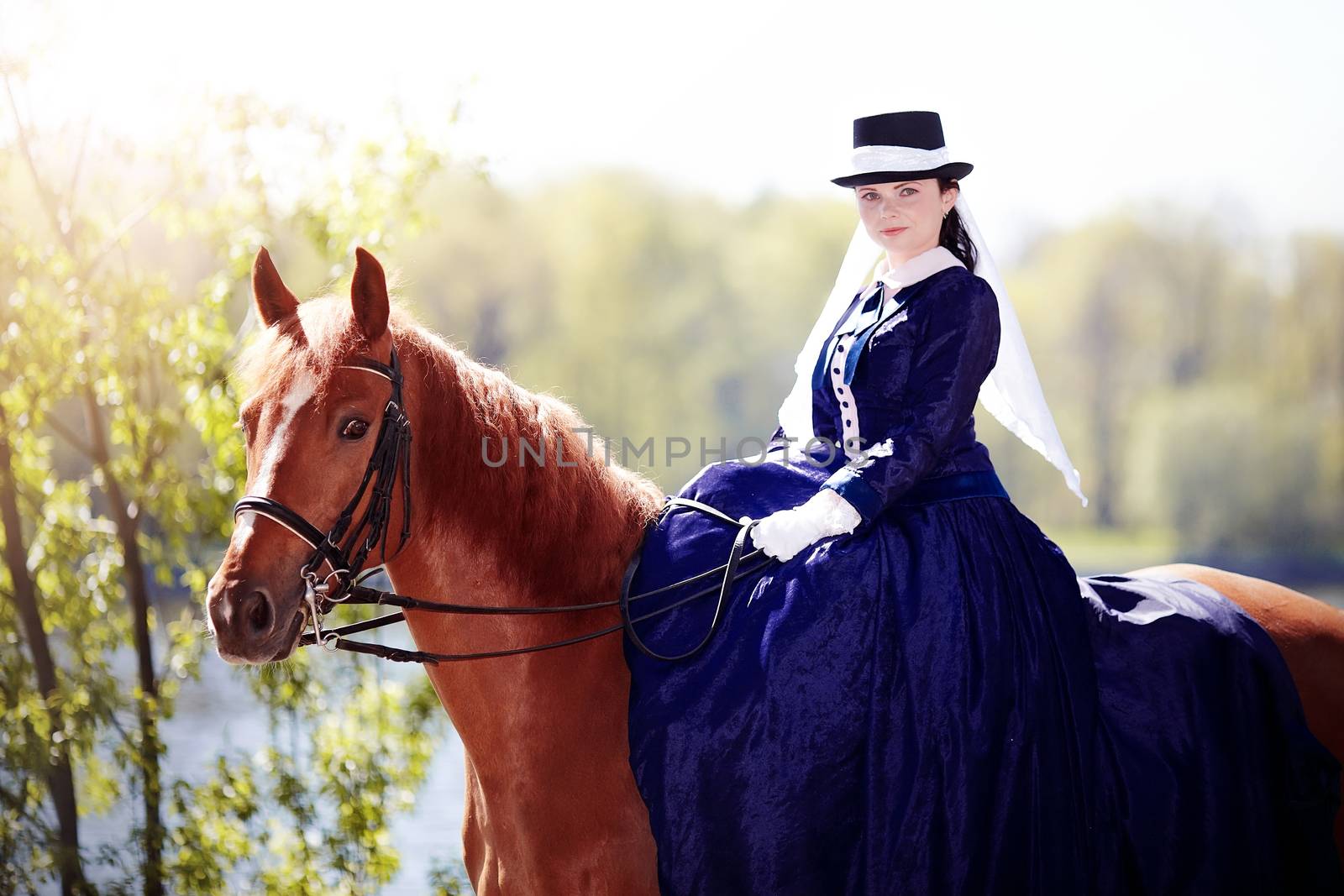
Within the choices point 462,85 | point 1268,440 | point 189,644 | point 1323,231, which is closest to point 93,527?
point 189,644

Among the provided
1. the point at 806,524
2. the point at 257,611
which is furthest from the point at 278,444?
the point at 806,524

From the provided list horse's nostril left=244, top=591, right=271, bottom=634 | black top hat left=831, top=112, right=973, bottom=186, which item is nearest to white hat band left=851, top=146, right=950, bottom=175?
black top hat left=831, top=112, right=973, bottom=186

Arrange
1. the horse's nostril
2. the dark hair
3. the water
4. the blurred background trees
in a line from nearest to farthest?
the horse's nostril < the dark hair < the blurred background trees < the water

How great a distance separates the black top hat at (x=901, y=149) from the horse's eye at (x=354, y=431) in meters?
1.31

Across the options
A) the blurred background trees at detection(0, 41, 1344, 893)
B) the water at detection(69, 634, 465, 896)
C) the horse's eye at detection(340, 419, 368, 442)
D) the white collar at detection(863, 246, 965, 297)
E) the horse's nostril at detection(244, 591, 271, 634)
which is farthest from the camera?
the water at detection(69, 634, 465, 896)

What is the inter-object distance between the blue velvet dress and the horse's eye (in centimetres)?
73

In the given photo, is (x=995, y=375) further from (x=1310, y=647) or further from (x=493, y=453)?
(x=493, y=453)

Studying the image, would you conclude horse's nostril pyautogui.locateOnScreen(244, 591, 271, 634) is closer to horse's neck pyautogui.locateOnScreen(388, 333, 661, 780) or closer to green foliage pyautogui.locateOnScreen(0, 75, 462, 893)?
horse's neck pyautogui.locateOnScreen(388, 333, 661, 780)

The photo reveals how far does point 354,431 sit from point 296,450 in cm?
12

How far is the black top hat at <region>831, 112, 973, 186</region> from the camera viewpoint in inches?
102

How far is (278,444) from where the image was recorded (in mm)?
2115

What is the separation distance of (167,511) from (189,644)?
599 millimetres

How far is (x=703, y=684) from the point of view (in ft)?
7.72

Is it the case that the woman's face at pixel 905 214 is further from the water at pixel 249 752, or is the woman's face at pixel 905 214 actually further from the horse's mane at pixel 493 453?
the water at pixel 249 752
